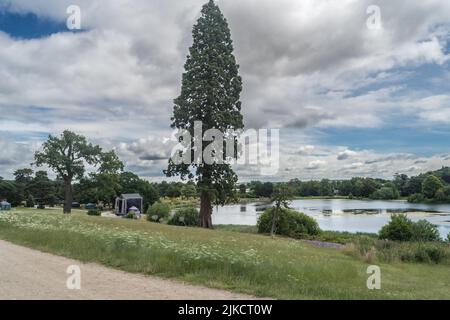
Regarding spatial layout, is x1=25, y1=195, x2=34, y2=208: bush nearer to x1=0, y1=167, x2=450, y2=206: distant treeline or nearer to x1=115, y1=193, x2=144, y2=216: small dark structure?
x1=0, y1=167, x2=450, y2=206: distant treeline

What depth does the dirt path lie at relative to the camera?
889 cm

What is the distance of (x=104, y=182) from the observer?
169 ft

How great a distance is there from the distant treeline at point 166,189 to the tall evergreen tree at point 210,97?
68.9 inches

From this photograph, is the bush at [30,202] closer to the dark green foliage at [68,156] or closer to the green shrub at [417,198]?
the dark green foliage at [68,156]

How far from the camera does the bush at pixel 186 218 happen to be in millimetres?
43906

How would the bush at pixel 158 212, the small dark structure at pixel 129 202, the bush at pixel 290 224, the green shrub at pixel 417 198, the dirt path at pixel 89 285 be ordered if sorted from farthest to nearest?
the green shrub at pixel 417 198 < the small dark structure at pixel 129 202 < the bush at pixel 158 212 < the bush at pixel 290 224 < the dirt path at pixel 89 285

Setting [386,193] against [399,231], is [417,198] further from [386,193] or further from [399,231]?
[399,231]

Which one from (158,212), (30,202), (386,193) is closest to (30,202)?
(30,202)

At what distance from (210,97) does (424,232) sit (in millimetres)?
21330

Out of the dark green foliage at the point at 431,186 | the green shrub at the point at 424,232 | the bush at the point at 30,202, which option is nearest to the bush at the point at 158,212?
the green shrub at the point at 424,232

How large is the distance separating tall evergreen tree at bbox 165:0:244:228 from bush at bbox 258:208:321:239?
8444 mm
